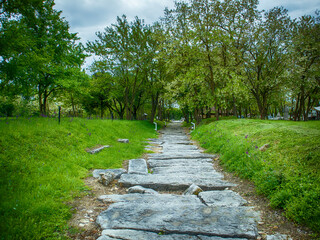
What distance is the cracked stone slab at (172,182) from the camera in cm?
484

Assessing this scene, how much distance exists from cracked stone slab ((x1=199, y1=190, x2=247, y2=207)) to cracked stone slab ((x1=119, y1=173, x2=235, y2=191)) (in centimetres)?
60

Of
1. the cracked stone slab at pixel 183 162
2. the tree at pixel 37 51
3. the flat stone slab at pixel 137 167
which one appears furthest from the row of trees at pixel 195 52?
the flat stone slab at pixel 137 167

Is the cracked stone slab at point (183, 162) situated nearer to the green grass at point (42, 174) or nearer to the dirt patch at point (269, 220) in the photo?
the green grass at point (42, 174)

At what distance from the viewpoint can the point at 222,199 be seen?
3889mm

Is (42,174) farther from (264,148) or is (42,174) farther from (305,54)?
(305,54)

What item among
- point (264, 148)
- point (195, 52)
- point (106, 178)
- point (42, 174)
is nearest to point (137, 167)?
point (106, 178)

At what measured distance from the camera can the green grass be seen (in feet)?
9.00

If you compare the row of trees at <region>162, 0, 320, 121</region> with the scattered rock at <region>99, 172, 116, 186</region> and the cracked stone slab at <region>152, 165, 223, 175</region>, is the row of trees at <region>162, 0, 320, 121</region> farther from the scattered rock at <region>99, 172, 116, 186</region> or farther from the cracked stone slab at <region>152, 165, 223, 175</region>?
the scattered rock at <region>99, 172, 116, 186</region>

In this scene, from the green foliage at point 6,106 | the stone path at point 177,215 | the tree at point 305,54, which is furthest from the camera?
the green foliage at point 6,106

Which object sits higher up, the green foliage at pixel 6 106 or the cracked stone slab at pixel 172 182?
the green foliage at pixel 6 106

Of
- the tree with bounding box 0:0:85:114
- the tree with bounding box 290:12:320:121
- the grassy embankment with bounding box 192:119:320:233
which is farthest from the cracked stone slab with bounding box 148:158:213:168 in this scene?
the tree with bounding box 290:12:320:121

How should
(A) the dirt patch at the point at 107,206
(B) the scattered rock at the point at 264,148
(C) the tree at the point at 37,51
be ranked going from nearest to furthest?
(A) the dirt patch at the point at 107,206, (B) the scattered rock at the point at 264,148, (C) the tree at the point at 37,51

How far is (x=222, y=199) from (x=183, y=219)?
130cm

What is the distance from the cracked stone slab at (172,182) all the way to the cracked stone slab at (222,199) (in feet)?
1.97
